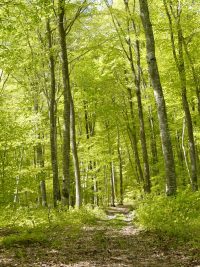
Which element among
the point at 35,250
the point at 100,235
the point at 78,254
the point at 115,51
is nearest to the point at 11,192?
the point at 100,235

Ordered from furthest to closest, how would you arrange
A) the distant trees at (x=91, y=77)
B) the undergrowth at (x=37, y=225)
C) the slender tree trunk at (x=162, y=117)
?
the distant trees at (x=91, y=77) → the slender tree trunk at (x=162, y=117) → the undergrowth at (x=37, y=225)

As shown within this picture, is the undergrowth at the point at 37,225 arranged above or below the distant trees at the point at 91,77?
below

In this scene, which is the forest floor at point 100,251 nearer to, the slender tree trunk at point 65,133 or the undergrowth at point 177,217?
the undergrowth at point 177,217

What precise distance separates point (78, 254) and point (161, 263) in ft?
6.81

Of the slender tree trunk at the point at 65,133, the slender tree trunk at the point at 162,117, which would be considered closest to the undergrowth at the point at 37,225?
the slender tree trunk at the point at 65,133

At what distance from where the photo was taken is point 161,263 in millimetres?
6293

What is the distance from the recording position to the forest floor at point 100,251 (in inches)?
254

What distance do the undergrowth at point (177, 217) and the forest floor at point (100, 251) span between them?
321 millimetres

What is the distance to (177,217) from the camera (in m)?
9.91

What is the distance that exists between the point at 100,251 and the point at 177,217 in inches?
127

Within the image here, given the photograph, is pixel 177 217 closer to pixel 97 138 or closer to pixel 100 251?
pixel 100 251

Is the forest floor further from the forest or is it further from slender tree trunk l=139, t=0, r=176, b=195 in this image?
slender tree trunk l=139, t=0, r=176, b=195

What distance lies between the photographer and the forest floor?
6454 mm

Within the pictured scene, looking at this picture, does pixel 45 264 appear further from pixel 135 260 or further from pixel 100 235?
pixel 100 235
